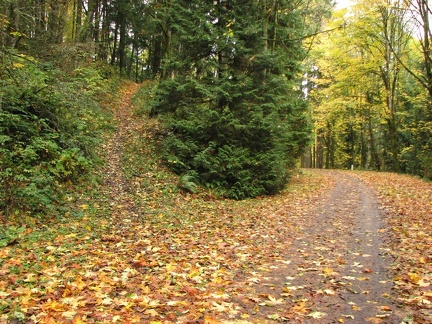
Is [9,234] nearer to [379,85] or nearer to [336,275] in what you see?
[336,275]

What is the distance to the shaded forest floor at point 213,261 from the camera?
4.52m

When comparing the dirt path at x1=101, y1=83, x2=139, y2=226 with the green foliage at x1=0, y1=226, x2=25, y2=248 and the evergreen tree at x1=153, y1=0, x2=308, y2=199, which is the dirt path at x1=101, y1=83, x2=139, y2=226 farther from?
the green foliage at x1=0, y1=226, x2=25, y2=248

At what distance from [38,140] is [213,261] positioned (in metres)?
6.28

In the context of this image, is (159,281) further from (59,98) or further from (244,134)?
(244,134)

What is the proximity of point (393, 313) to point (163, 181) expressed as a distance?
929 cm

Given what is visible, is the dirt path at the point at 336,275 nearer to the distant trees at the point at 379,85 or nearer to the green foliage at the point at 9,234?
the green foliage at the point at 9,234

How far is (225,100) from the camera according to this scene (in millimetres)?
13531

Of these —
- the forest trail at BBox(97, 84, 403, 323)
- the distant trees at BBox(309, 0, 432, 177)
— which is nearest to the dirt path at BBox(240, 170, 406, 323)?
the forest trail at BBox(97, 84, 403, 323)

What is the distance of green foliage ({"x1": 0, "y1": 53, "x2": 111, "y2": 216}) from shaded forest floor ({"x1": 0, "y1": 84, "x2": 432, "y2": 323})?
89 cm

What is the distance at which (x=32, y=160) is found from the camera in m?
9.41

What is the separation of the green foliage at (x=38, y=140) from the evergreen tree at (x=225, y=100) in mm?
3681

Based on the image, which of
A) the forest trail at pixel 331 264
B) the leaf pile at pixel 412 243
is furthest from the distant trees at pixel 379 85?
the forest trail at pixel 331 264

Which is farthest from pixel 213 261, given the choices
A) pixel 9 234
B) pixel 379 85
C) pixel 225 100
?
pixel 379 85

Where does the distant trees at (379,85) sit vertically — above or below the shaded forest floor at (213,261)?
above
